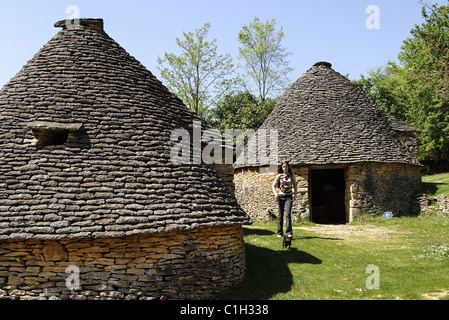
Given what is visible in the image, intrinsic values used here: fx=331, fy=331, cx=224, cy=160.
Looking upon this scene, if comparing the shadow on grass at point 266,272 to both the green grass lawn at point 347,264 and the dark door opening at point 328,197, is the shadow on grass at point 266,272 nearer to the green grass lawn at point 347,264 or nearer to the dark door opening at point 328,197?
the green grass lawn at point 347,264

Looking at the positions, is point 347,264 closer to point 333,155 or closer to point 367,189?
point 367,189

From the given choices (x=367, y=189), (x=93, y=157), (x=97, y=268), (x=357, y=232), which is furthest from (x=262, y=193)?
(x=97, y=268)

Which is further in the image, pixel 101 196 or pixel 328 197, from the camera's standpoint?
pixel 328 197

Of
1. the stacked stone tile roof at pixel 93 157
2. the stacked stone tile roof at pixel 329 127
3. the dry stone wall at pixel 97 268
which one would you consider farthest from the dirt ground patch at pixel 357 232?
the dry stone wall at pixel 97 268

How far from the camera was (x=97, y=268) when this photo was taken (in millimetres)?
5449

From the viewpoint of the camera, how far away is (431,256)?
7668mm

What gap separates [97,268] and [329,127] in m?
11.7

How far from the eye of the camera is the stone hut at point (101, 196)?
5.42 meters

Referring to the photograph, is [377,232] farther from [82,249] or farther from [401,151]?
[82,249]

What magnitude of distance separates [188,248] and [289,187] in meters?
3.56

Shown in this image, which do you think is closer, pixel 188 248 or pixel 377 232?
pixel 188 248

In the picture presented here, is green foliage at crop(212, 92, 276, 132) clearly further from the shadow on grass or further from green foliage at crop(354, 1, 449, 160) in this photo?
the shadow on grass

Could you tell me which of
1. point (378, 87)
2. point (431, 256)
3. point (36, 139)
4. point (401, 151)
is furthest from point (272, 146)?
point (378, 87)
